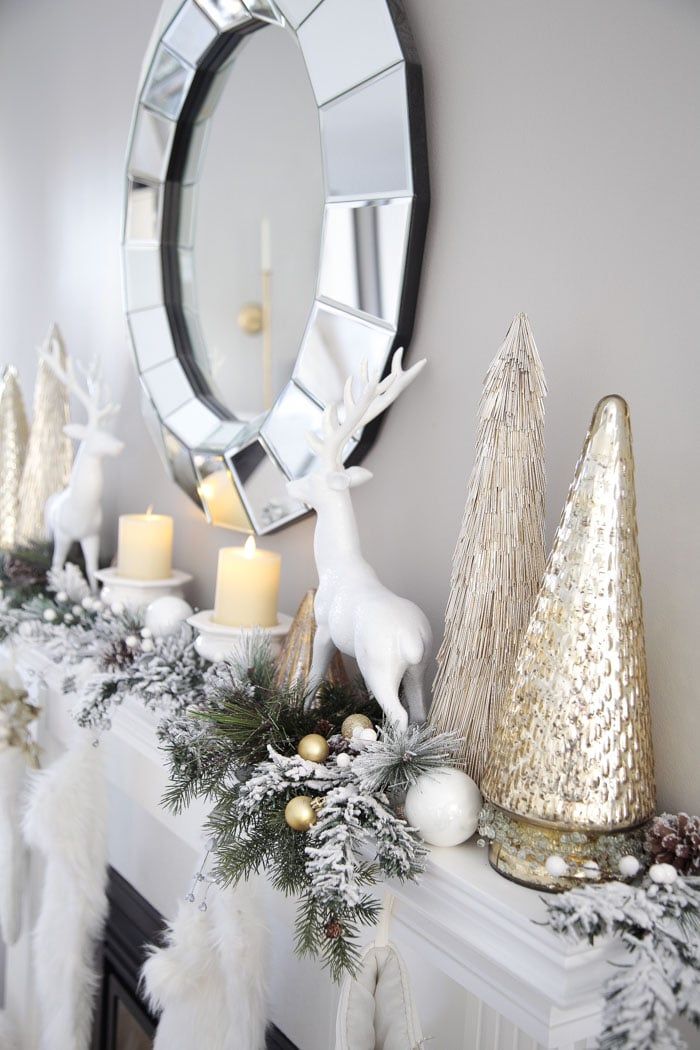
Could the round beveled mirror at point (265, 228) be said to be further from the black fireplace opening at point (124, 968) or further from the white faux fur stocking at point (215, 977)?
the black fireplace opening at point (124, 968)

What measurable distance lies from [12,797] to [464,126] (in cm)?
118

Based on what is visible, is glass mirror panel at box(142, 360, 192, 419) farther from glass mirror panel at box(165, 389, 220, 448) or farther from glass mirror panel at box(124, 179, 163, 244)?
glass mirror panel at box(124, 179, 163, 244)

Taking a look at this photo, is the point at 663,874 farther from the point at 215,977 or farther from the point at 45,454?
the point at 45,454

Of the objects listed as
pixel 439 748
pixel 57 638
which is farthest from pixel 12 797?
pixel 439 748

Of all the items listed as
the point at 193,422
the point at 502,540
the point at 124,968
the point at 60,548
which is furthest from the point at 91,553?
the point at 502,540

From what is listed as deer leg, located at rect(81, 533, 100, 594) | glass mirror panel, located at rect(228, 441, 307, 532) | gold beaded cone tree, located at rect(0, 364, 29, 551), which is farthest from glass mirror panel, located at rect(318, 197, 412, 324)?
gold beaded cone tree, located at rect(0, 364, 29, 551)

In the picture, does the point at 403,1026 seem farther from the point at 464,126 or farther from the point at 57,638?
the point at 464,126

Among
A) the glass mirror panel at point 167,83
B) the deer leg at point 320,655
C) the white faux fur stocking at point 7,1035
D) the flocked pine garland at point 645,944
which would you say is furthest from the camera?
the white faux fur stocking at point 7,1035

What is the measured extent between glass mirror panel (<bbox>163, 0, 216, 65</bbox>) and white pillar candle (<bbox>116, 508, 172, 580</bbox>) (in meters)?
0.61

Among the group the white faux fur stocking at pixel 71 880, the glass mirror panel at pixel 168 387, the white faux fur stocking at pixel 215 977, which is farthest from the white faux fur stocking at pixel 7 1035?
the glass mirror panel at pixel 168 387

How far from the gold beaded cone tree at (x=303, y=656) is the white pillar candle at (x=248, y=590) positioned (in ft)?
0.33

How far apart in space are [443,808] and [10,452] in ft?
4.12

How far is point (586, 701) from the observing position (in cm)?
55

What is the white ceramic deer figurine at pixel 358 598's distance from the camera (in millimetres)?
686
